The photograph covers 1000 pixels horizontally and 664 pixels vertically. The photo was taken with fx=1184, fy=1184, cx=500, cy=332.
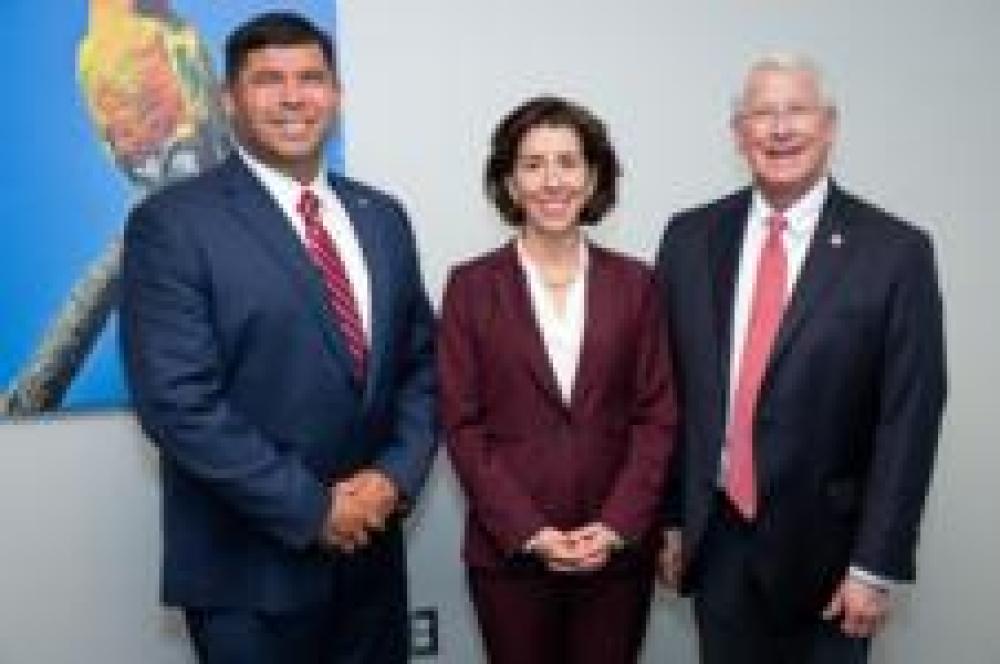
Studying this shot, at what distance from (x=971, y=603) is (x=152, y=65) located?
2397 millimetres

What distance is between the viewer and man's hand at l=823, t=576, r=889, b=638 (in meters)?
2.07

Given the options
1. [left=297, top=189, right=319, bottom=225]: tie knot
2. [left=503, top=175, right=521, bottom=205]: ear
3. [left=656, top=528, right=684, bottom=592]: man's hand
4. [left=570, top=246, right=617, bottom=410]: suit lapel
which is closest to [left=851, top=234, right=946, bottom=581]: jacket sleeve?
[left=656, top=528, right=684, bottom=592]: man's hand

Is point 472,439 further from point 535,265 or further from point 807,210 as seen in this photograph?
point 807,210

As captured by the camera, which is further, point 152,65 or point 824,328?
point 152,65

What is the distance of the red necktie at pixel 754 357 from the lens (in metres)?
2.10

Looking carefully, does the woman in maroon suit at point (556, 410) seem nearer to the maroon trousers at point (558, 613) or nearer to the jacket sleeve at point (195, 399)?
the maroon trousers at point (558, 613)

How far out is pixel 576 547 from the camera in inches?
84.5

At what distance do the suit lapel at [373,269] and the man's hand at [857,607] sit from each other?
0.92 metres

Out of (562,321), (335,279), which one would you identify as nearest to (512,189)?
(562,321)

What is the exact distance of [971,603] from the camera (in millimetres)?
3059

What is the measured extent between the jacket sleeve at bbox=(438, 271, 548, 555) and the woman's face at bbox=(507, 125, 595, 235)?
0.67 ft

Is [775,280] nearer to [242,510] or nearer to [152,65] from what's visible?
[242,510]

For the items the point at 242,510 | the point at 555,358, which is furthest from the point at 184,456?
the point at 555,358

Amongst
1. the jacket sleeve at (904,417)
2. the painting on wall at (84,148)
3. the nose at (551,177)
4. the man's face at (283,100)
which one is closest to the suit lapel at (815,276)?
the jacket sleeve at (904,417)
